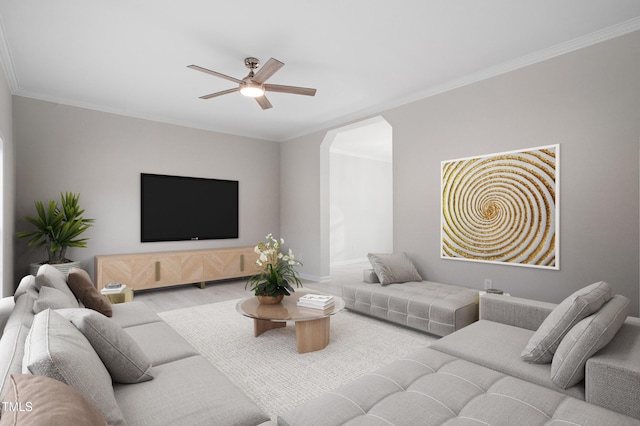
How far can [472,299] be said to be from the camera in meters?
3.21

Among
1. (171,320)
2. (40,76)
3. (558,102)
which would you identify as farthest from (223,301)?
(558,102)

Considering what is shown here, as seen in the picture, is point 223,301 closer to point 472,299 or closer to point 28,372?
point 472,299

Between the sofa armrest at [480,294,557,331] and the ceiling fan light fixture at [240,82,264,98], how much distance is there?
2.77 m

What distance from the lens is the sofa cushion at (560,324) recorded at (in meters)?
1.68

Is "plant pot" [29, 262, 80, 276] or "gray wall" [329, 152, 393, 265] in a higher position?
"gray wall" [329, 152, 393, 265]

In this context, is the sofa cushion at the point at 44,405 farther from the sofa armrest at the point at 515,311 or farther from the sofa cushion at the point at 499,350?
the sofa armrest at the point at 515,311

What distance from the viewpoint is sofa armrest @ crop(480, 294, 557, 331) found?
2244mm

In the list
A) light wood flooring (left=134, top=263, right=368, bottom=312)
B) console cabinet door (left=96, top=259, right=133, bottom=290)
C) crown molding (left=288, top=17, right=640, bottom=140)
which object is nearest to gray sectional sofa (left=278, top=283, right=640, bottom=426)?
crown molding (left=288, top=17, right=640, bottom=140)

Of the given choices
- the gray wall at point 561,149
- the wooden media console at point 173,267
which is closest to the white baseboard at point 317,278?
the wooden media console at point 173,267

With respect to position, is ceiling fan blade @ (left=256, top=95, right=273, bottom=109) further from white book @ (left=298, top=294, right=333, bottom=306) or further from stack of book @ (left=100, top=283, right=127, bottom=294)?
stack of book @ (left=100, top=283, right=127, bottom=294)

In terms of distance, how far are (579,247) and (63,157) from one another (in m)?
6.19

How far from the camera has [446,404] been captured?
1.39 meters

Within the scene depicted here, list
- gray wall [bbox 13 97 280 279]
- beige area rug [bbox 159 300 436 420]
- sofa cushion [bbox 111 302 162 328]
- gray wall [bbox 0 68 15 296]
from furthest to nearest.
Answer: gray wall [bbox 13 97 280 279] < gray wall [bbox 0 68 15 296] < sofa cushion [bbox 111 302 162 328] < beige area rug [bbox 159 300 436 420]

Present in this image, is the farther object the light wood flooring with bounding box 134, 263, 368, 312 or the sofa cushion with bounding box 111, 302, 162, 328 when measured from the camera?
the light wood flooring with bounding box 134, 263, 368, 312
